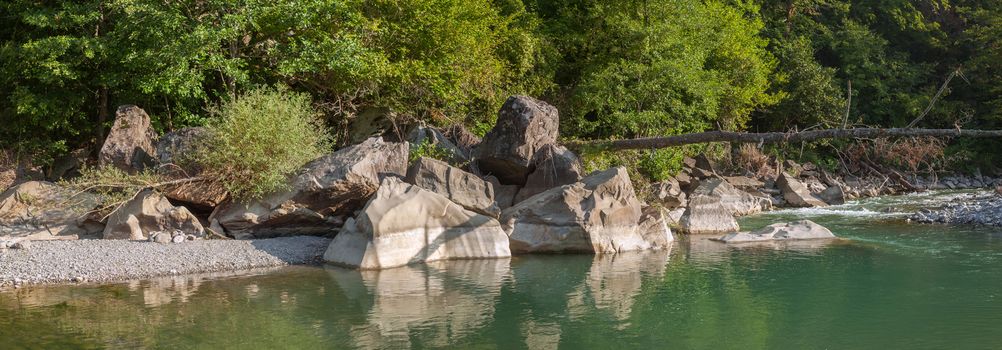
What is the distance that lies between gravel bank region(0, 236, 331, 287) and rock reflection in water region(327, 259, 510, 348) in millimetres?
1713

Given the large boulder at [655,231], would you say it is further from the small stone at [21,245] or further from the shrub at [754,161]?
the shrub at [754,161]

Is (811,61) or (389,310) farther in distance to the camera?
(811,61)

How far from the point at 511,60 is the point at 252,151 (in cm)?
1404

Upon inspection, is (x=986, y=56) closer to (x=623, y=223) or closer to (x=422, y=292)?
(x=623, y=223)

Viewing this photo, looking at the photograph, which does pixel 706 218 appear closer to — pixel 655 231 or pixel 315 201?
pixel 655 231

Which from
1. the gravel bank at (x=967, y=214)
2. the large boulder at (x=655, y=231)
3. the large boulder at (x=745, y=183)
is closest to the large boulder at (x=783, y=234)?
the large boulder at (x=655, y=231)

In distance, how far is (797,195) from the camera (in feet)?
102

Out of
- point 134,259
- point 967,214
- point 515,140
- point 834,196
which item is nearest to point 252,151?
point 134,259

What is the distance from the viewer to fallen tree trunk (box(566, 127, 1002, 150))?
19.9 metres

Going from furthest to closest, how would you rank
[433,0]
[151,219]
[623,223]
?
[433,0], [623,223], [151,219]

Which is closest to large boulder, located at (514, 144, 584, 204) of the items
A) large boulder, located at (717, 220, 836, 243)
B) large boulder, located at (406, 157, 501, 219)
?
large boulder, located at (406, 157, 501, 219)

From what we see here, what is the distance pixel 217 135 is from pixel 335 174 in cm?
298

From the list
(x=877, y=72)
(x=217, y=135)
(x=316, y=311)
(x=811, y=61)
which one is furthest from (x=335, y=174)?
(x=877, y=72)

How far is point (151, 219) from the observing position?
1845 centimetres
